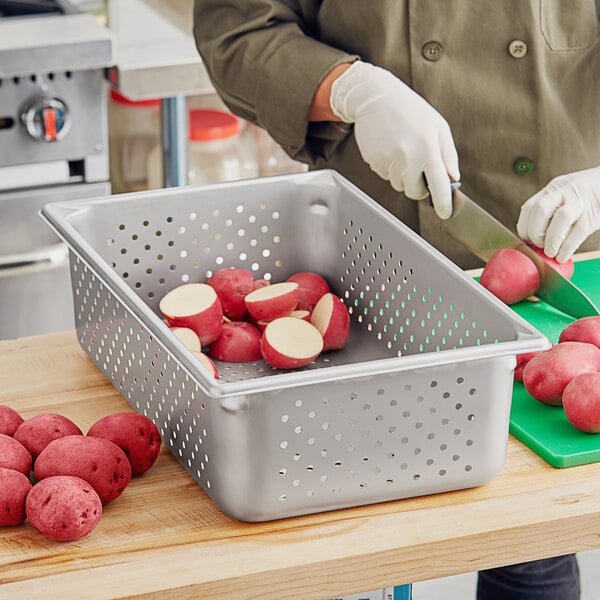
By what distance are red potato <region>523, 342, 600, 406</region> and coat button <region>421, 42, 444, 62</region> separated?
57 cm

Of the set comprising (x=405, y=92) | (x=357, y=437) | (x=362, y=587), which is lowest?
(x=362, y=587)

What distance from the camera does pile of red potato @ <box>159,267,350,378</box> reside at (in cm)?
132

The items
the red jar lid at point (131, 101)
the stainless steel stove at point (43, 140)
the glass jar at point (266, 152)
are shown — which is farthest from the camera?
the glass jar at point (266, 152)

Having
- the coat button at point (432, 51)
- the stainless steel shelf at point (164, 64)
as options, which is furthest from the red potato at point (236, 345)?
the stainless steel shelf at point (164, 64)

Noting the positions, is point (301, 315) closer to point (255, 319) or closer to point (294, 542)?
point (255, 319)

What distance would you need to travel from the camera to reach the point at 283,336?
132 centimetres

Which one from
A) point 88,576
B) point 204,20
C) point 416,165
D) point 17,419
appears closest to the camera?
point 88,576

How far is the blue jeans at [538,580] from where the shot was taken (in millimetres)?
1745

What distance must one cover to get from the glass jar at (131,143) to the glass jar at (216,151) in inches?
4.3

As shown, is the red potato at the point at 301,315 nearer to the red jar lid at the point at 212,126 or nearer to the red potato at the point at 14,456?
the red potato at the point at 14,456

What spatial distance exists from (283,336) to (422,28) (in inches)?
23.8

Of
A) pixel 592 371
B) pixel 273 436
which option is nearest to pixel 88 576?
pixel 273 436

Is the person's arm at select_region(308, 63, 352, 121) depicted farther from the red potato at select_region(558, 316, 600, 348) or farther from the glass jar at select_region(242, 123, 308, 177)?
the glass jar at select_region(242, 123, 308, 177)

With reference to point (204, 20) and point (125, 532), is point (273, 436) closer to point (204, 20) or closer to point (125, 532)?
point (125, 532)
